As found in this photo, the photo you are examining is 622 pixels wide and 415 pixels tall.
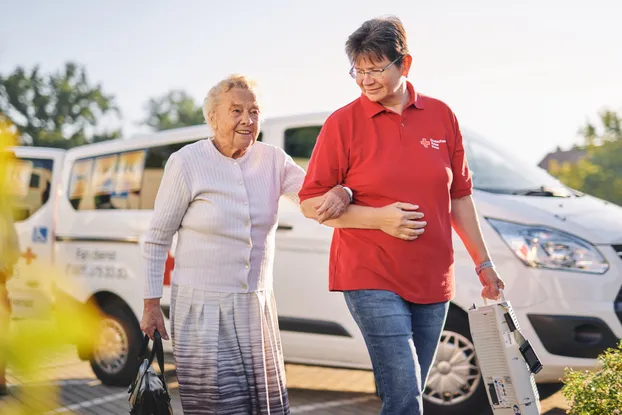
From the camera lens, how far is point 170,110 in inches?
4011

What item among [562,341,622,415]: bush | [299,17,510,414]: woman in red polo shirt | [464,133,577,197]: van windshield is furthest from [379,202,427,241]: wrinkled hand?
[464,133,577,197]: van windshield

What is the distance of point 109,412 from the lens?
5.32m

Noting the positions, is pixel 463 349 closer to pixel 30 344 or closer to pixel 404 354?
pixel 404 354

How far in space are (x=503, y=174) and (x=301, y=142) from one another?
1367 mm

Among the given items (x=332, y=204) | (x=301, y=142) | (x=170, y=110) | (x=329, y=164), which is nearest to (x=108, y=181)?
(x=301, y=142)

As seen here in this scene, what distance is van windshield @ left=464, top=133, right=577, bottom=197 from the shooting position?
4.85m

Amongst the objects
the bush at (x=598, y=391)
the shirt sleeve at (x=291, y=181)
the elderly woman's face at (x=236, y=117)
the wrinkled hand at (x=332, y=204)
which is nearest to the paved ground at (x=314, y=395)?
the shirt sleeve at (x=291, y=181)

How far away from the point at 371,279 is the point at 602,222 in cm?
233

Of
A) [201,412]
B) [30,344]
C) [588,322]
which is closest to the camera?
[30,344]

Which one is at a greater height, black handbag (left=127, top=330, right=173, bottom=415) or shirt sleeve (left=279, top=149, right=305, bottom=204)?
shirt sleeve (left=279, top=149, right=305, bottom=204)

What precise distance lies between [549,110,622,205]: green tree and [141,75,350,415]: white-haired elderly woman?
1719 cm

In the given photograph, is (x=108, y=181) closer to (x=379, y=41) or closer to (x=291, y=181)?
(x=291, y=181)

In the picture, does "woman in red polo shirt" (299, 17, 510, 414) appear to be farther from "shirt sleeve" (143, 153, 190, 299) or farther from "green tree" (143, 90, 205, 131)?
"green tree" (143, 90, 205, 131)

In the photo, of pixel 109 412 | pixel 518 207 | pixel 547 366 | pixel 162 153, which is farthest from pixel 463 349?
pixel 162 153
